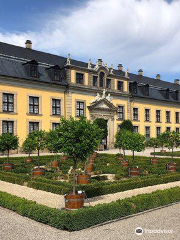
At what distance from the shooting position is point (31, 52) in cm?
3991

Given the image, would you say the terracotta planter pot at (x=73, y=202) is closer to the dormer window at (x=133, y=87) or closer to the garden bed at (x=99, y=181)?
the garden bed at (x=99, y=181)

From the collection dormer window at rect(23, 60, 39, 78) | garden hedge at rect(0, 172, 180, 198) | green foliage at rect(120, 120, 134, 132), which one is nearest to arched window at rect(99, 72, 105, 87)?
green foliage at rect(120, 120, 134, 132)

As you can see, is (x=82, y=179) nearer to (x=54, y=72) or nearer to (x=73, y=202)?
(x=73, y=202)

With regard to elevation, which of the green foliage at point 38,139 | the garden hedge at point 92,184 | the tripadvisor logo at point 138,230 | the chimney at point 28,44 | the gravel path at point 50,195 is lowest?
the tripadvisor logo at point 138,230

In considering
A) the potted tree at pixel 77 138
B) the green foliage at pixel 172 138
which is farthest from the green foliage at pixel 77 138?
the green foliage at pixel 172 138

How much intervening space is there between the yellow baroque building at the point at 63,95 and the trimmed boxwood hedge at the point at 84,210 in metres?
23.5

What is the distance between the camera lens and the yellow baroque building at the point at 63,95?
34656 mm

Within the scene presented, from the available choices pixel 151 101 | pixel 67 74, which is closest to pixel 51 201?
pixel 67 74

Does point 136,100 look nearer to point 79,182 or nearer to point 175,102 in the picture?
point 175,102

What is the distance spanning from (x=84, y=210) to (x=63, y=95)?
101 feet

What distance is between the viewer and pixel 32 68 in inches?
1426

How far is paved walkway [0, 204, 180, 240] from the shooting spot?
28.1 feet

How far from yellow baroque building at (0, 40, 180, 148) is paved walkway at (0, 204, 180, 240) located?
81.1ft

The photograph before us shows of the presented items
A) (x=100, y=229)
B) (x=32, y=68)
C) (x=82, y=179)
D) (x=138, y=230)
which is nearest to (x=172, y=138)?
(x=82, y=179)
